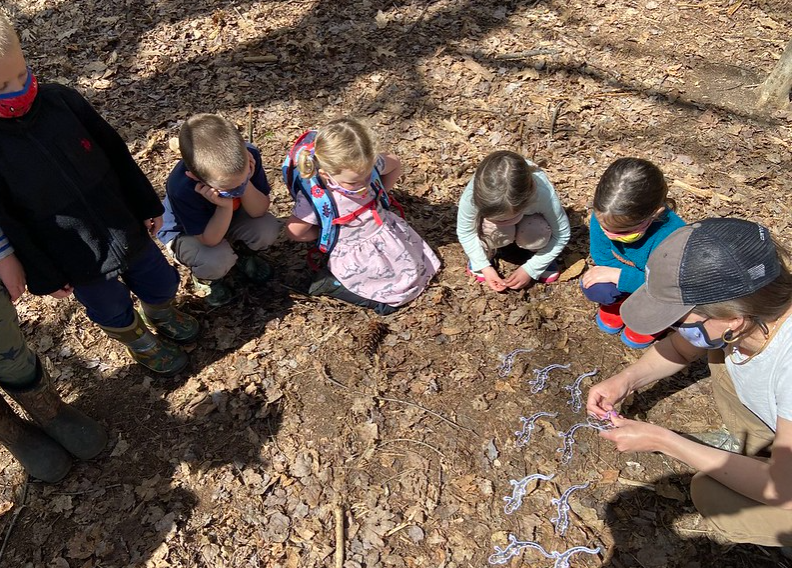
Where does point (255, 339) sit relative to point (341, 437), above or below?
above

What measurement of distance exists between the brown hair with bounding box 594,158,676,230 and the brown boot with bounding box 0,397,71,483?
3.48 m

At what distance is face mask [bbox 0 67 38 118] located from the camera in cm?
238

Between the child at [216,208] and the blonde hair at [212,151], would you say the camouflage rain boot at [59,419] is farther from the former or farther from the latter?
the blonde hair at [212,151]

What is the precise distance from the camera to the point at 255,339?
3.99 meters

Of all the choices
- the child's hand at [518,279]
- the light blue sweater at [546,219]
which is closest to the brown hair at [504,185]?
the light blue sweater at [546,219]

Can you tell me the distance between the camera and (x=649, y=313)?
2.57m

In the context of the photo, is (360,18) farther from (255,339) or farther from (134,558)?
(134,558)

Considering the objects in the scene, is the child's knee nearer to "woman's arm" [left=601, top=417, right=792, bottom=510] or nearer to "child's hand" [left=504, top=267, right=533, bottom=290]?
"child's hand" [left=504, top=267, right=533, bottom=290]

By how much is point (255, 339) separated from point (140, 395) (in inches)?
32.1

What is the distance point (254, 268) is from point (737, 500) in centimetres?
327

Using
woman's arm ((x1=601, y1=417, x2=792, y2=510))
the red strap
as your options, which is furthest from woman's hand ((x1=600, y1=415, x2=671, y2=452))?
the red strap

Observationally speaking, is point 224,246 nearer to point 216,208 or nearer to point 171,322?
point 216,208

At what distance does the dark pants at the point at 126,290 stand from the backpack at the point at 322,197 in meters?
1.00

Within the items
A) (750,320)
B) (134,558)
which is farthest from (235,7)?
(750,320)
